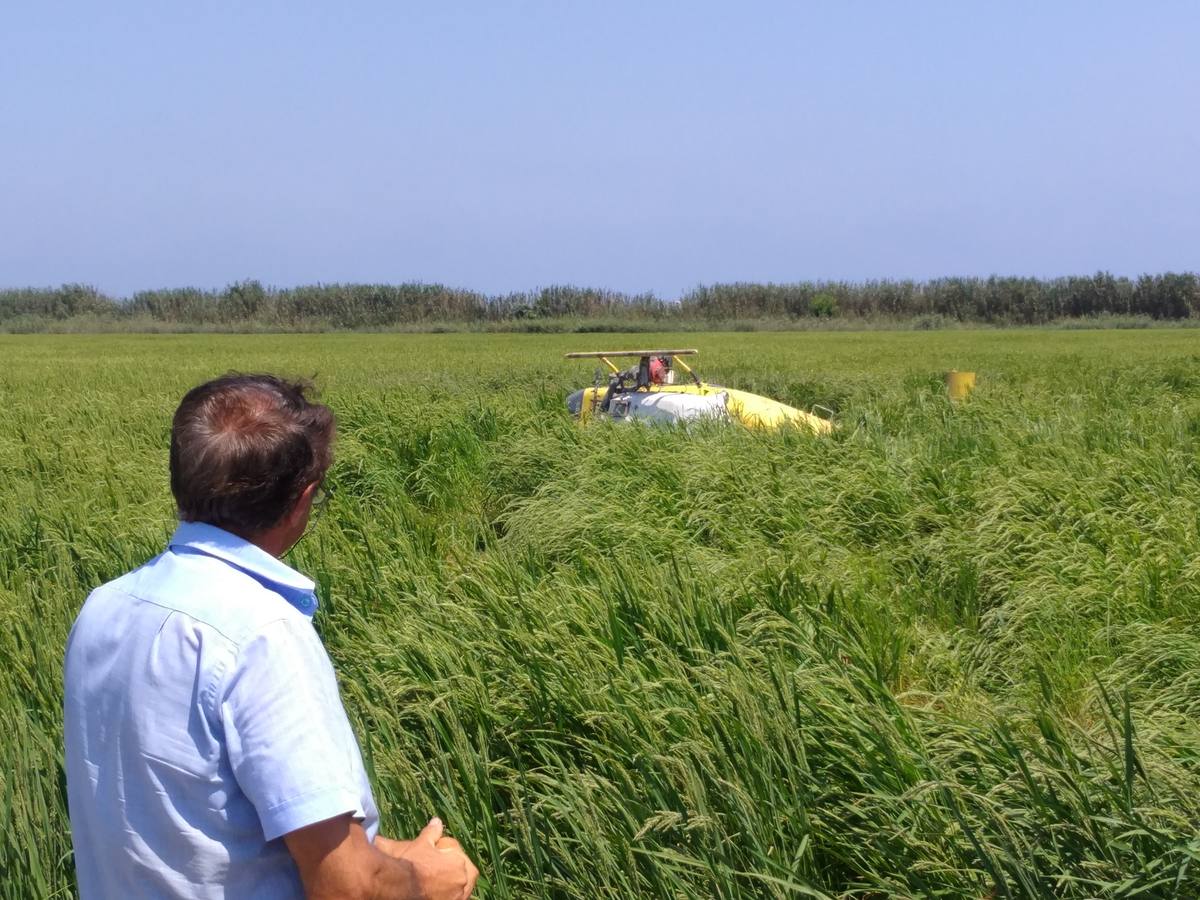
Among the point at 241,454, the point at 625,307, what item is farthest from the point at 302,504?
the point at 625,307

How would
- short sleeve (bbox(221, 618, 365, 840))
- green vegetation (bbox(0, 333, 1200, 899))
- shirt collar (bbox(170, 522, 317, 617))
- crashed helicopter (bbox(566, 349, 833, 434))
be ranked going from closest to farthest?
short sleeve (bbox(221, 618, 365, 840)) → shirt collar (bbox(170, 522, 317, 617)) → green vegetation (bbox(0, 333, 1200, 899)) → crashed helicopter (bbox(566, 349, 833, 434))

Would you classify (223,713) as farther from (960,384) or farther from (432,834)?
(960,384)

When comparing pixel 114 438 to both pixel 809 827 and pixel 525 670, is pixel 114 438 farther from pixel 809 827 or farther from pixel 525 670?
pixel 809 827

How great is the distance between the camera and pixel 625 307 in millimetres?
61094

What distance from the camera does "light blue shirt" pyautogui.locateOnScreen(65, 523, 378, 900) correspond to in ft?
4.95

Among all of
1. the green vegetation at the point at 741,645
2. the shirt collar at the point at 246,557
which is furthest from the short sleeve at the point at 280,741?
the green vegetation at the point at 741,645

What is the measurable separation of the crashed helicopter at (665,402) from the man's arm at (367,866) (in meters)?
7.47

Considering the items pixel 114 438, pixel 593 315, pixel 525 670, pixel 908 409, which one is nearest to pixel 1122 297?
pixel 593 315

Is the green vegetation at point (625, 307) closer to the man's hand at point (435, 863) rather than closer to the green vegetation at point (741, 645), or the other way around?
the green vegetation at point (741, 645)

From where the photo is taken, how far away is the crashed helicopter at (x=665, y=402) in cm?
977

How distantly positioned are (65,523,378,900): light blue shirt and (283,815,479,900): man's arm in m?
0.03

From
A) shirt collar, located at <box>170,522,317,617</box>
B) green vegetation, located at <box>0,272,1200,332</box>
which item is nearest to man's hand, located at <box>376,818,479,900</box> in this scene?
shirt collar, located at <box>170,522,317,617</box>

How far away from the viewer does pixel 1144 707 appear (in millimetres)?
3625

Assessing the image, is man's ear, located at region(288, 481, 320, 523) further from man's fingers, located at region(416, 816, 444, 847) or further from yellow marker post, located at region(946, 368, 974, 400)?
yellow marker post, located at region(946, 368, 974, 400)
